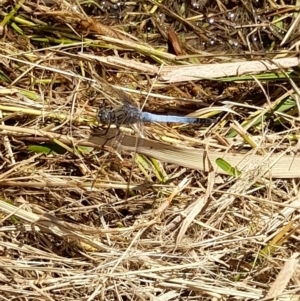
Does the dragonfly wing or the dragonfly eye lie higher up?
the dragonfly wing

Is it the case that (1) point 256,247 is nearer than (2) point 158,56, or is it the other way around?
(1) point 256,247

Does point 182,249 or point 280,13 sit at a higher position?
point 280,13

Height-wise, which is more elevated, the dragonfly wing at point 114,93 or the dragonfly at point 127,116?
the dragonfly wing at point 114,93

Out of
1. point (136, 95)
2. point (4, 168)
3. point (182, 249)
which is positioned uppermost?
point (136, 95)

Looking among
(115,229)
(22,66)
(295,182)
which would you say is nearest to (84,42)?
(22,66)

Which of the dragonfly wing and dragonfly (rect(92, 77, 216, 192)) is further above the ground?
the dragonfly wing

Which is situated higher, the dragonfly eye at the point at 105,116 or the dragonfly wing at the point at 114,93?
the dragonfly wing at the point at 114,93

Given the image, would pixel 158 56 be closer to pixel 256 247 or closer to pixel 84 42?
pixel 84 42

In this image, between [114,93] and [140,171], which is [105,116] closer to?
[114,93]
